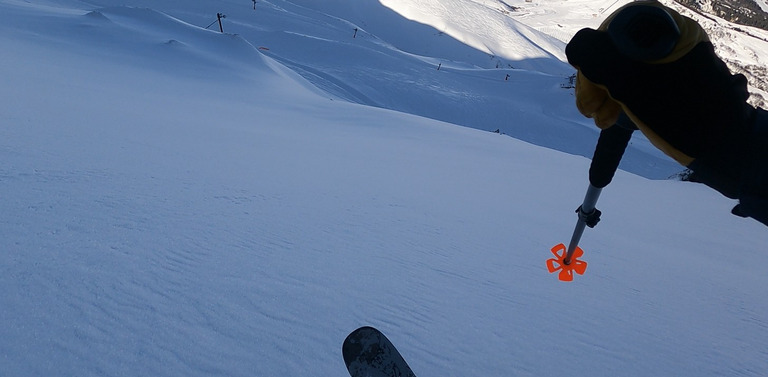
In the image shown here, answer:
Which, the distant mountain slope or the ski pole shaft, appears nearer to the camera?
the ski pole shaft

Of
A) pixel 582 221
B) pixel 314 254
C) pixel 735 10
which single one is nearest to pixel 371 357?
pixel 314 254

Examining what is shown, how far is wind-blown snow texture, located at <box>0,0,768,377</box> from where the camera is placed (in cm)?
124

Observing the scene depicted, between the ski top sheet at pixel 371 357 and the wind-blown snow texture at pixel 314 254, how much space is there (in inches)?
3.0

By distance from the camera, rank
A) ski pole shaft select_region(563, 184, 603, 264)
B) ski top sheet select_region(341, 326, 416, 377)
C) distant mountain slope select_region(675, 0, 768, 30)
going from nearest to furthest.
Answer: ski top sheet select_region(341, 326, 416, 377)
ski pole shaft select_region(563, 184, 603, 264)
distant mountain slope select_region(675, 0, 768, 30)

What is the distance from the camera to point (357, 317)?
145 cm

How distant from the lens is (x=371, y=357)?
1173 mm

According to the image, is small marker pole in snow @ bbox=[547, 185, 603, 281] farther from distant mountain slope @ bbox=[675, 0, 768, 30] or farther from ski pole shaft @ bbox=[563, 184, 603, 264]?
distant mountain slope @ bbox=[675, 0, 768, 30]

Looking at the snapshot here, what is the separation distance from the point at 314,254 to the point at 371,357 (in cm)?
80

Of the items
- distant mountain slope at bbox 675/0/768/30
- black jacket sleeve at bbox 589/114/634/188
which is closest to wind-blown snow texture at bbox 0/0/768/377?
black jacket sleeve at bbox 589/114/634/188

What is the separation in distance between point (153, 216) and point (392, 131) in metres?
5.35

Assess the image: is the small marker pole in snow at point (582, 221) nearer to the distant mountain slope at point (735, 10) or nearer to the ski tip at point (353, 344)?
the ski tip at point (353, 344)

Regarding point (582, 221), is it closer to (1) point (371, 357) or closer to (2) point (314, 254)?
(1) point (371, 357)

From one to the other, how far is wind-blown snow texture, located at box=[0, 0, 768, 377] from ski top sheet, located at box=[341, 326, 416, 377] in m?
0.08

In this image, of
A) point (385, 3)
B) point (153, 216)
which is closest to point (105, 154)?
point (153, 216)
